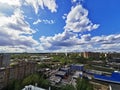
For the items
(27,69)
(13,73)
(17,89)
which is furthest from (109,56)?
(17,89)

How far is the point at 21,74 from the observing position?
835 inches

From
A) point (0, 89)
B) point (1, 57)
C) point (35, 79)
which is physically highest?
point (1, 57)

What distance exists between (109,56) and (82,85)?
48945 mm

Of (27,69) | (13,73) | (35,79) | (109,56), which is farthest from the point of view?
(109,56)

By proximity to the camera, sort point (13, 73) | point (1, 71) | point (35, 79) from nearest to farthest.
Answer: point (35, 79) < point (1, 71) < point (13, 73)

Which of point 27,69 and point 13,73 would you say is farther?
point 27,69

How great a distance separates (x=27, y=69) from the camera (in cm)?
2300

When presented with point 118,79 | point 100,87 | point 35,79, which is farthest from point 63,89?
point 118,79

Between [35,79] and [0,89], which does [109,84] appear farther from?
[0,89]

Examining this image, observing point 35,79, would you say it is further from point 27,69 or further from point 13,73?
point 27,69

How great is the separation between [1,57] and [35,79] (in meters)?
12.9

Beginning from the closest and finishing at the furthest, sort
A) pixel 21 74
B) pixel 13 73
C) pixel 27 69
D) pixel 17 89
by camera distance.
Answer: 1. pixel 17 89
2. pixel 13 73
3. pixel 21 74
4. pixel 27 69

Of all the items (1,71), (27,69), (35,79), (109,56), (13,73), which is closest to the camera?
(35,79)

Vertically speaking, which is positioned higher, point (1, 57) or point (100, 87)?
point (1, 57)
